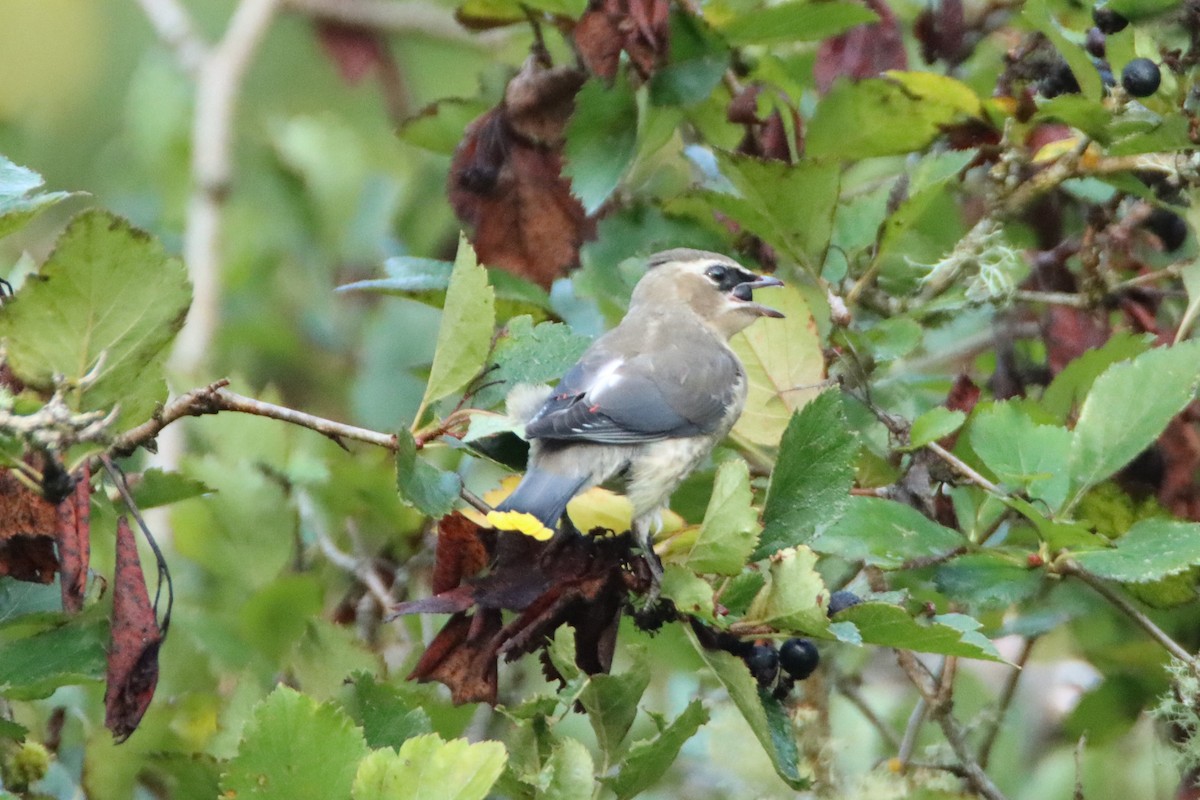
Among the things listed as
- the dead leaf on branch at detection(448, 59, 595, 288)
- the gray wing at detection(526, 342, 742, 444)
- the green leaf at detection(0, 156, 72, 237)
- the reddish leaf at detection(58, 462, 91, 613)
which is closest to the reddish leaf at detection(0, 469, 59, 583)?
the reddish leaf at detection(58, 462, 91, 613)

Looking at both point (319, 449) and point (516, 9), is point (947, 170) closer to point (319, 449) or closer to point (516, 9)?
point (516, 9)

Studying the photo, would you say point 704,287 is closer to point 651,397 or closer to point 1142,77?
point 651,397

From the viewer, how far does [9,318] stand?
7.11 feet

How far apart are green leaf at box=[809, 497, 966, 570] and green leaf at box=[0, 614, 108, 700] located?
114 centimetres

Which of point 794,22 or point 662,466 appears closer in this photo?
point 794,22

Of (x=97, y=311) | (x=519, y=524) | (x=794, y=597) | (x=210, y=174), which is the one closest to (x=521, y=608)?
(x=519, y=524)

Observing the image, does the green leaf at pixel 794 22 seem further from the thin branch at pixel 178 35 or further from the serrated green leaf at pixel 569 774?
the thin branch at pixel 178 35

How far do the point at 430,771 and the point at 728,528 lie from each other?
0.55 m

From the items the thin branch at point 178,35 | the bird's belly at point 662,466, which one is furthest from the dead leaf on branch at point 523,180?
the thin branch at point 178,35

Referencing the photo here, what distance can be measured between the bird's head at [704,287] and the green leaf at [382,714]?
1251mm

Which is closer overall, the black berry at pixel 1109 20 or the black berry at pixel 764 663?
the black berry at pixel 764 663

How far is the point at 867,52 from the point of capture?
350 centimetres

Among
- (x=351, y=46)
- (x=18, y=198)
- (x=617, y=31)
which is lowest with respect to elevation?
(x=351, y=46)

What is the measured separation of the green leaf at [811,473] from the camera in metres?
2.36
